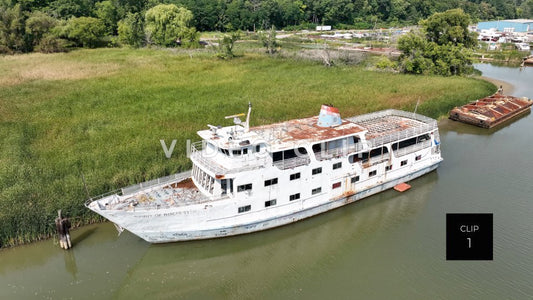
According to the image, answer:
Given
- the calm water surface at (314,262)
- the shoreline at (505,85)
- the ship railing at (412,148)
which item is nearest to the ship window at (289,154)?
the calm water surface at (314,262)

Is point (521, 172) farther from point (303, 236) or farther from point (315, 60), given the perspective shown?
point (315, 60)

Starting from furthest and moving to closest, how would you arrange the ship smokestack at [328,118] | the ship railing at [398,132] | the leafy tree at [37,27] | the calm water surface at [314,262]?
the leafy tree at [37,27], the ship railing at [398,132], the ship smokestack at [328,118], the calm water surface at [314,262]

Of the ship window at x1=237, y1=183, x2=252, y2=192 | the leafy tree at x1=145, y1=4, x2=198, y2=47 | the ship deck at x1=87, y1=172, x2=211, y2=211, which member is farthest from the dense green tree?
the ship window at x1=237, y1=183, x2=252, y2=192

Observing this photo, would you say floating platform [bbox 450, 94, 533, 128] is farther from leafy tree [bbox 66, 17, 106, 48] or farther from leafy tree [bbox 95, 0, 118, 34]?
leafy tree [bbox 95, 0, 118, 34]

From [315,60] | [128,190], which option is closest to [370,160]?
[128,190]

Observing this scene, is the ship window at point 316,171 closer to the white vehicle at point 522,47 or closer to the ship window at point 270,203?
the ship window at point 270,203

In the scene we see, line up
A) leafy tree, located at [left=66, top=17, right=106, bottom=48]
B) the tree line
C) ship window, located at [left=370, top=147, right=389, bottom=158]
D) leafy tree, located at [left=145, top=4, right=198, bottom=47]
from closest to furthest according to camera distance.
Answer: ship window, located at [left=370, top=147, right=389, bottom=158] → the tree line → leafy tree, located at [left=66, top=17, right=106, bottom=48] → leafy tree, located at [left=145, top=4, right=198, bottom=47]

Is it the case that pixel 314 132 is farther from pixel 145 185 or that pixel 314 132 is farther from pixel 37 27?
pixel 37 27
